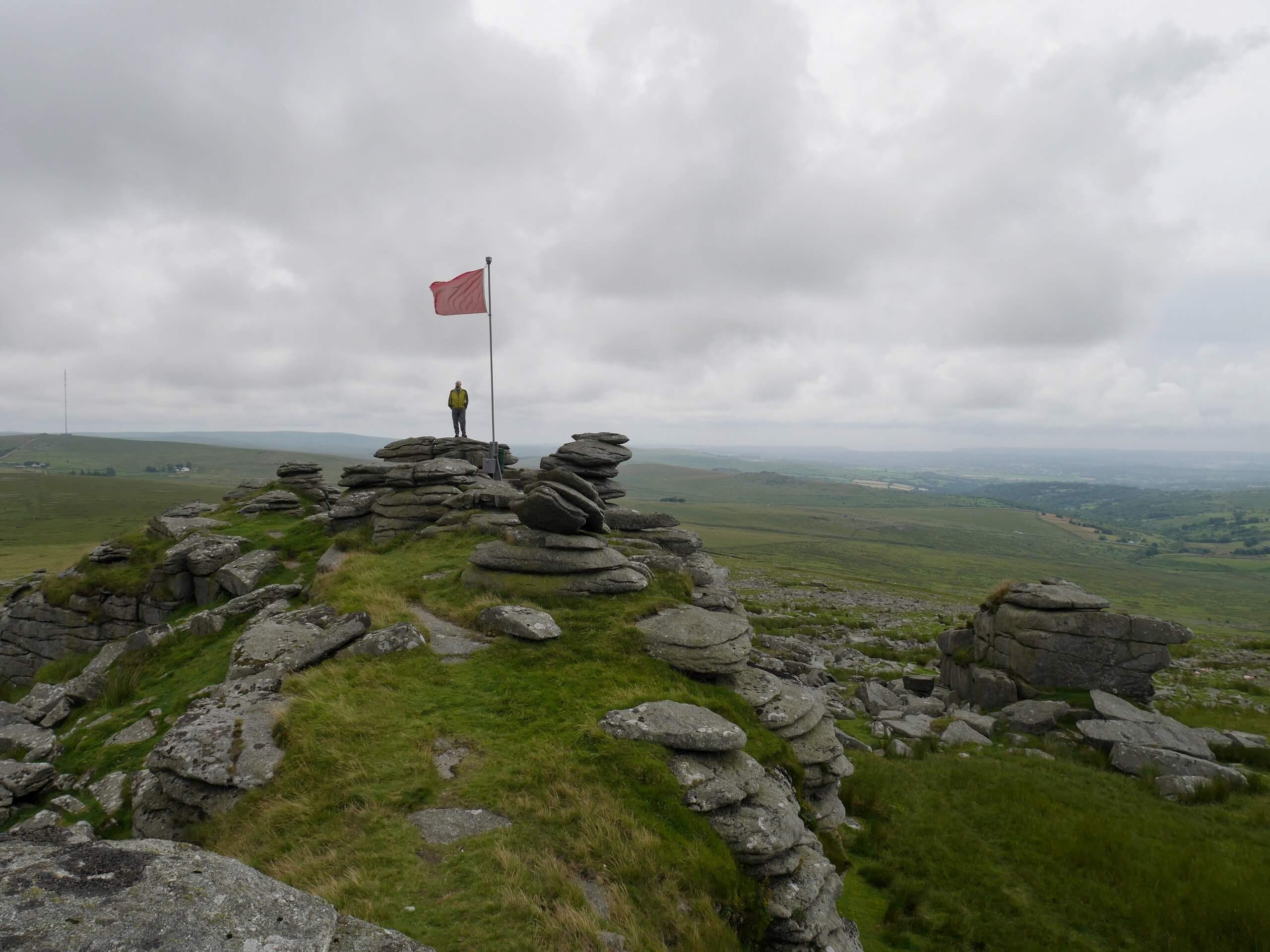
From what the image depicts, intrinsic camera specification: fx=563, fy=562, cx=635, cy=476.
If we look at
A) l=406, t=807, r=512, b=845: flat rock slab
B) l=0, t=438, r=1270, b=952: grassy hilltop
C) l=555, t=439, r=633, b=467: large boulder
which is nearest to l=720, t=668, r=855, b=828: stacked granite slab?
l=0, t=438, r=1270, b=952: grassy hilltop

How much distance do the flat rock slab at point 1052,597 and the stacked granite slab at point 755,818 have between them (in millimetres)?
22464

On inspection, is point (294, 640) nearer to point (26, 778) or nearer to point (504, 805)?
point (26, 778)

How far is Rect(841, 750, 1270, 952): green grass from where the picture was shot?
12.3m

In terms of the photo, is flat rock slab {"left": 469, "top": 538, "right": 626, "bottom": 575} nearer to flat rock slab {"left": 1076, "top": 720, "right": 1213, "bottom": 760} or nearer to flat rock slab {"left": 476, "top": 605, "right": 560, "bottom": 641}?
flat rock slab {"left": 476, "top": 605, "right": 560, "bottom": 641}

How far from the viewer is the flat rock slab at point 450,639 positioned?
16266 mm

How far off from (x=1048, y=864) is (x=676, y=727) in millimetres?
11122

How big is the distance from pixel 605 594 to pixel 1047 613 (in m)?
22.9

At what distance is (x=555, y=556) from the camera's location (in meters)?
20.3

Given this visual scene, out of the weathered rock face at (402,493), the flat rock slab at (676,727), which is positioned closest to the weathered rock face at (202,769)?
the flat rock slab at (676,727)

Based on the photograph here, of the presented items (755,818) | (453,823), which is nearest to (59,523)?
(453,823)

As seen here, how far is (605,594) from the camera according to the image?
19.5 m

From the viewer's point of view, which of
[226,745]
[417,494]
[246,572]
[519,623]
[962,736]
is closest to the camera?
[226,745]

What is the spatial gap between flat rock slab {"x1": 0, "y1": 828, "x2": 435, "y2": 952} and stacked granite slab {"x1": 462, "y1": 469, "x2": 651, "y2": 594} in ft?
42.1

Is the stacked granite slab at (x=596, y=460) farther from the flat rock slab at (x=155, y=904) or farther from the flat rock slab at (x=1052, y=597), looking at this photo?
the flat rock slab at (x=155, y=904)
